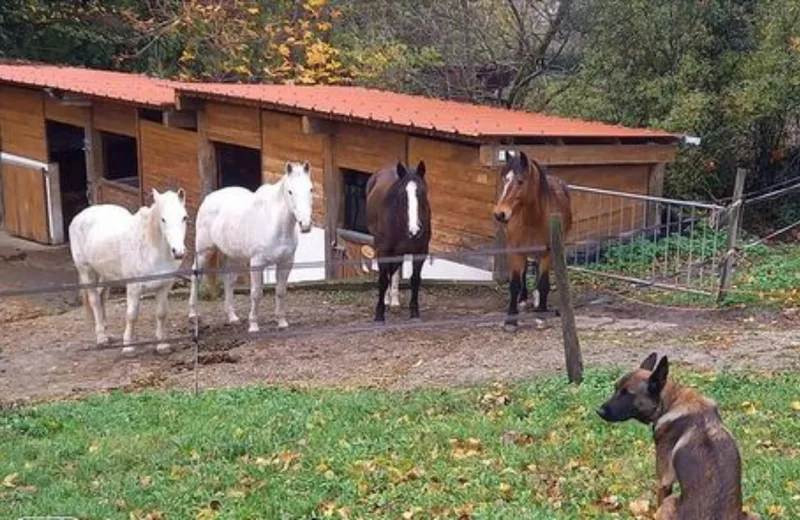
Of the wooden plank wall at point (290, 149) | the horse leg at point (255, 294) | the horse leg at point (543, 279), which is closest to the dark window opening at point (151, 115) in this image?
the wooden plank wall at point (290, 149)

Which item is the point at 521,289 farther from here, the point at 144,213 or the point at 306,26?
the point at 306,26

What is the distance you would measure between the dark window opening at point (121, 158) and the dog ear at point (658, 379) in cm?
1734

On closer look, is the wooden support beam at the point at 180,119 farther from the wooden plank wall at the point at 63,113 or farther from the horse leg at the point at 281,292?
the horse leg at the point at 281,292

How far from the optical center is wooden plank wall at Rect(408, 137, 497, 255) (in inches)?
541

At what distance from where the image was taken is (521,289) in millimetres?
12461

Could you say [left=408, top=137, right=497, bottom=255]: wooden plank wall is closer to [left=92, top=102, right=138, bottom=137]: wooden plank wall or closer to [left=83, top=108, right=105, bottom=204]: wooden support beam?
[left=92, top=102, right=138, bottom=137]: wooden plank wall

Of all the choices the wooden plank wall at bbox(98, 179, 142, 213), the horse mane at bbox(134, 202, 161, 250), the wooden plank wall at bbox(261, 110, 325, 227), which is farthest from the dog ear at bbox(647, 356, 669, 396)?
the wooden plank wall at bbox(98, 179, 142, 213)

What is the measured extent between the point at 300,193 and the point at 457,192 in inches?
110

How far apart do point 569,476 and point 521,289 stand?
595 cm

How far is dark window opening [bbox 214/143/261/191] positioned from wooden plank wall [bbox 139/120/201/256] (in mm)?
590

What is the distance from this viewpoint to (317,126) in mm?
15453

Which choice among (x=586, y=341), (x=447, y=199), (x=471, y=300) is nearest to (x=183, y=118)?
(x=447, y=199)

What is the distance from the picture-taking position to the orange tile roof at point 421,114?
13430 millimetres

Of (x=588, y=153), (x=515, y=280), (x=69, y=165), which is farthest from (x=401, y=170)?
(x=69, y=165)
